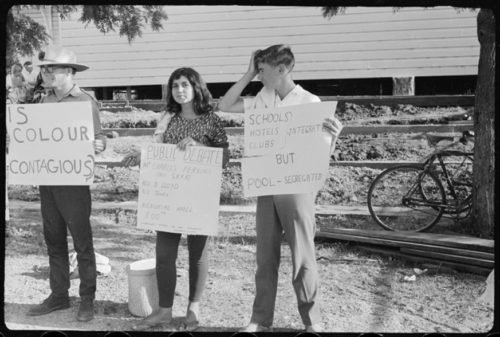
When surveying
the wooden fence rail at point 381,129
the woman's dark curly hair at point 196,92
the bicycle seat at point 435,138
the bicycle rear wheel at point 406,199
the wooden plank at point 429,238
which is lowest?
the wooden plank at point 429,238

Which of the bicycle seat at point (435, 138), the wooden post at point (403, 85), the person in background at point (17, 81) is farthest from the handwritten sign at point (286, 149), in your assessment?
the wooden post at point (403, 85)

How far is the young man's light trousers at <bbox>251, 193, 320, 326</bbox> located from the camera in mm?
3479

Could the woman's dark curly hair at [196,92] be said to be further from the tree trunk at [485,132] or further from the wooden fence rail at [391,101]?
the tree trunk at [485,132]

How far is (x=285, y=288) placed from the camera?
462cm

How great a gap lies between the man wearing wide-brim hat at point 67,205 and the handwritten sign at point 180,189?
38 centimetres

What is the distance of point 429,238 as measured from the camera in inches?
202

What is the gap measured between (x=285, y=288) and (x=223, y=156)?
1.48 m

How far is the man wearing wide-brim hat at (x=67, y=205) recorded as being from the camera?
12.1 ft

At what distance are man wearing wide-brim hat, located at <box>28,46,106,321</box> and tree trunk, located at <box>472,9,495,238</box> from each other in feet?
Answer: 11.3

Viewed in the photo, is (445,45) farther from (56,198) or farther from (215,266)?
(56,198)

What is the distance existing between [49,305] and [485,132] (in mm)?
4051

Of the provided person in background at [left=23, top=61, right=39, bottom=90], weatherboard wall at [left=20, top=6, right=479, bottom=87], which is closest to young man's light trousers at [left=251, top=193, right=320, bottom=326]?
person in background at [left=23, top=61, right=39, bottom=90]

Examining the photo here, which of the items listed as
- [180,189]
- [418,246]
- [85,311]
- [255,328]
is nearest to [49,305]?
[85,311]

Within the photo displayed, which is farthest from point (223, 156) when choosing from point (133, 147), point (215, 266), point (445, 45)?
point (445, 45)
